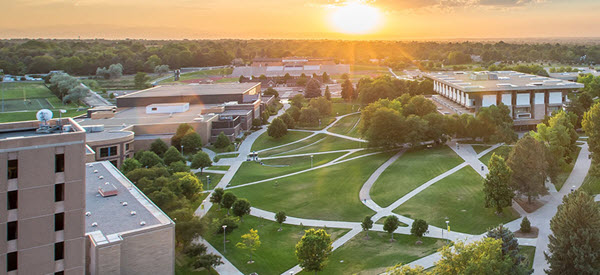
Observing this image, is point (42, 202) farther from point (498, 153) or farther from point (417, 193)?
→ point (498, 153)

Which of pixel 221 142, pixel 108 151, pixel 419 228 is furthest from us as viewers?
pixel 221 142

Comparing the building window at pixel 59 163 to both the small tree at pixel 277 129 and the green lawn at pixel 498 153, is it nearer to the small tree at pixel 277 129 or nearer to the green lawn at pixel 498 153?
the green lawn at pixel 498 153

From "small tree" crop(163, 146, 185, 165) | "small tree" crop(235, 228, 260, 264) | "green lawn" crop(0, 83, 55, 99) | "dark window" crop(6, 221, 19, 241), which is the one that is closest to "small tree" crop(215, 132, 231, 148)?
"small tree" crop(163, 146, 185, 165)

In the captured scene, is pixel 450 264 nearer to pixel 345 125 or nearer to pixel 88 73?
pixel 345 125

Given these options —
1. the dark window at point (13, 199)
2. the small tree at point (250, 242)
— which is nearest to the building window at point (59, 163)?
the dark window at point (13, 199)

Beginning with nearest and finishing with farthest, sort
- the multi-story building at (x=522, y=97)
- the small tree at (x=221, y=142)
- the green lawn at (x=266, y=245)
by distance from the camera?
the green lawn at (x=266, y=245), the small tree at (x=221, y=142), the multi-story building at (x=522, y=97)

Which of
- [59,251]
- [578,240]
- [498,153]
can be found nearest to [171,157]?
[59,251]

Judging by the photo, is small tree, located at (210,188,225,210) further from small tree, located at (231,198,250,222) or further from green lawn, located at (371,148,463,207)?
green lawn, located at (371,148,463,207)
